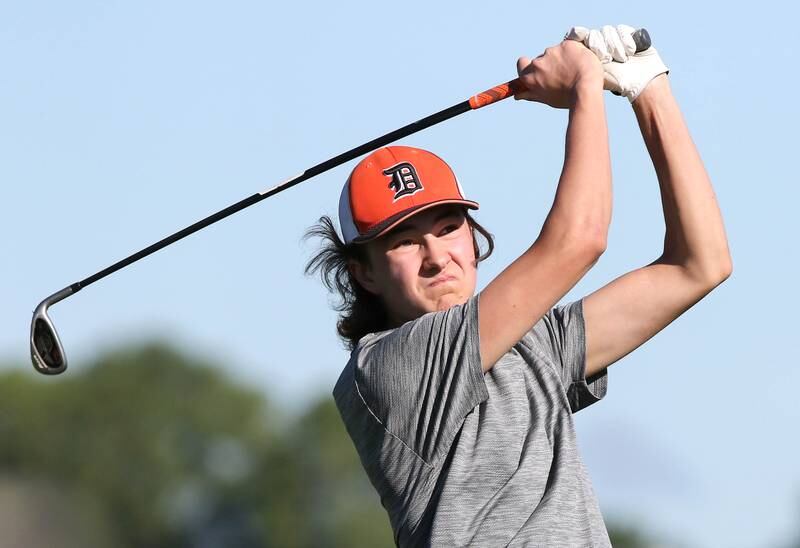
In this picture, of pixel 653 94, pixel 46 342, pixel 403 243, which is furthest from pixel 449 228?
pixel 46 342

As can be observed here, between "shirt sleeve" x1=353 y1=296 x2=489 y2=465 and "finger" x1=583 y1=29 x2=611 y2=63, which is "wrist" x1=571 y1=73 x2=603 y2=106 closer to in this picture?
"finger" x1=583 y1=29 x2=611 y2=63

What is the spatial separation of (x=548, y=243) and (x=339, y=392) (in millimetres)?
978

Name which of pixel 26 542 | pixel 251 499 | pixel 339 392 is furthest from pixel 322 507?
pixel 339 392

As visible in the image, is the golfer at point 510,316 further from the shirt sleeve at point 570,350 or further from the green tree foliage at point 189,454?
the green tree foliage at point 189,454

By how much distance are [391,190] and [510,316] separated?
0.83 meters

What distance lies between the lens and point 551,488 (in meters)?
5.27

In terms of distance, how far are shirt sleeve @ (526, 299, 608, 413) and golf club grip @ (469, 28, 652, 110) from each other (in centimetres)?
76

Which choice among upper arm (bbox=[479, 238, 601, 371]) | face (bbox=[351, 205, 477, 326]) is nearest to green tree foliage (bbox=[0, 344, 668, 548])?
face (bbox=[351, 205, 477, 326])

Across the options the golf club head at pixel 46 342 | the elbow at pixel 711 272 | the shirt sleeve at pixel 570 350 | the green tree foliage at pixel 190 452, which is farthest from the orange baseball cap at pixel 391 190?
the green tree foliage at pixel 190 452

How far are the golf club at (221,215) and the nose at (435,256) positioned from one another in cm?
53

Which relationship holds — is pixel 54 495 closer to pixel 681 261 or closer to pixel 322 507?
pixel 322 507

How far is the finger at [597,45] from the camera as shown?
5.80 metres

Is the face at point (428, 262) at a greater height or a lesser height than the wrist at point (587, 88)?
lesser

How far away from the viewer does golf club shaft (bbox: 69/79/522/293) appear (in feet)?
19.4
